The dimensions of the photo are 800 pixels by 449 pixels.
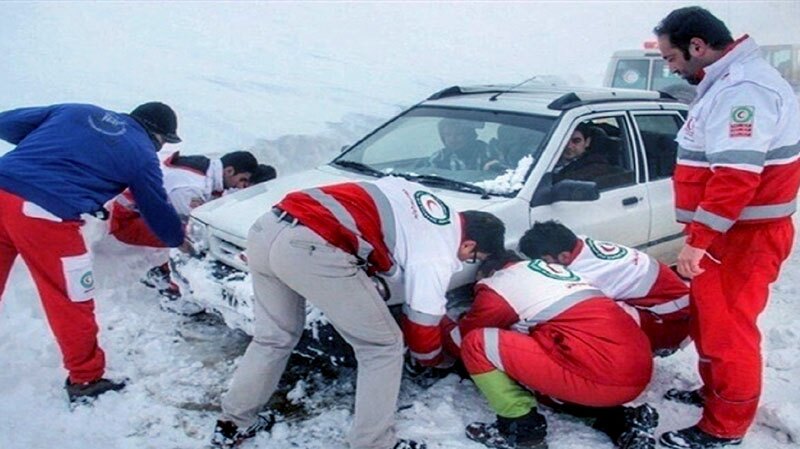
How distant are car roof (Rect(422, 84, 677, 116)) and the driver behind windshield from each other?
175 mm

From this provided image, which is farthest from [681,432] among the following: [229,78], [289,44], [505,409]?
[289,44]

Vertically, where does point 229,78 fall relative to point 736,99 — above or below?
below

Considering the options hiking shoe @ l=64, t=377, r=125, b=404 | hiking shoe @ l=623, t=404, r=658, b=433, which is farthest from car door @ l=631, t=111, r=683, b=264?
hiking shoe @ l=64, t=377, r=125, b=404

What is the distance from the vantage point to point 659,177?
4.51 metres

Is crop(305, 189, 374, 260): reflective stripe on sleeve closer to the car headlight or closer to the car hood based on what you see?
the car hood

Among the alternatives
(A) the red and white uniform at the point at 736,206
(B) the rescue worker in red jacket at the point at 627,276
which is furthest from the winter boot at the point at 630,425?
Result: (B) the rescue worker in red jacket at the point at 627,276

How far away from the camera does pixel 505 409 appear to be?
3014 millimetres

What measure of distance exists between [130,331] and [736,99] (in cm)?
334

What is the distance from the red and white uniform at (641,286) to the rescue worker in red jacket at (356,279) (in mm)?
759

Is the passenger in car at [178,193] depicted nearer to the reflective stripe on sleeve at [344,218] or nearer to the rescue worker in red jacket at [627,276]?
the reflective stripe on sleeve at [344,218]

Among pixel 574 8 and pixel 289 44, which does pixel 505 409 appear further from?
pixel 574 8

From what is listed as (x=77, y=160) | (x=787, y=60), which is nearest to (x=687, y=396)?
(x=77, y=160)

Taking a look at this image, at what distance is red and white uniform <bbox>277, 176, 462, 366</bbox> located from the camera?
275 centimetres

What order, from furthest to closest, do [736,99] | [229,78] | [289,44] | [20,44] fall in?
[289,44], [229,78], [20,44], [736,99]
